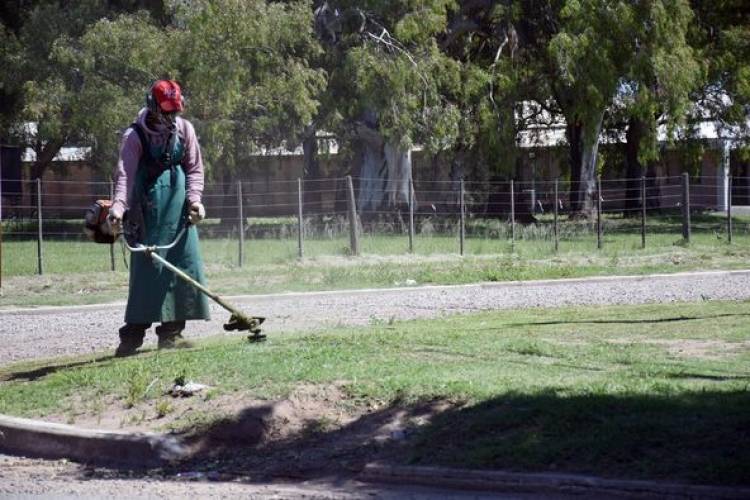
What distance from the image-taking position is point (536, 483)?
623cm

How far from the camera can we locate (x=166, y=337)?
1036 centimetres

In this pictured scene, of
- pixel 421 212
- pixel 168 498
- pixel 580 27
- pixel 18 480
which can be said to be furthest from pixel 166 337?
pixel 580 27

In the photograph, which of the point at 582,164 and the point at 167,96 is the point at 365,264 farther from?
the point at 582,164

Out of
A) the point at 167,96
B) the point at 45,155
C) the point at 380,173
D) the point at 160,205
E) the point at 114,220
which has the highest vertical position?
the point at 45,155

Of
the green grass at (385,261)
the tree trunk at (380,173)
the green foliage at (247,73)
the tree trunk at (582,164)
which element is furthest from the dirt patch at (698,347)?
the tree trunk at (582,164)

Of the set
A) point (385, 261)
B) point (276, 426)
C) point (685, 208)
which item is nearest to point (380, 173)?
point (685, 208)

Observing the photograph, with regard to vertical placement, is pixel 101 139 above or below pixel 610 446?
above

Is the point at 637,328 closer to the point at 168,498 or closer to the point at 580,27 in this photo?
the point at 168,498

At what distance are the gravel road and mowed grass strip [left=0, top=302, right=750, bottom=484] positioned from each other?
149 cm

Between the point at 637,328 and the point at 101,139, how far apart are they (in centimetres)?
2085

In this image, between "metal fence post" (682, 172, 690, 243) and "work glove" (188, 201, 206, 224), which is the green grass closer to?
"metal fence post" (682, 172, 690, 243)

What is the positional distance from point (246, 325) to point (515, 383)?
3.00m

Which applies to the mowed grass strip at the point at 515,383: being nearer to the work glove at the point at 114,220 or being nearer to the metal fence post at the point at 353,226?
the work glove at the point at 114,220

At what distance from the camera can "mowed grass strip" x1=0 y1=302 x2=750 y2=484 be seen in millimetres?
6484
